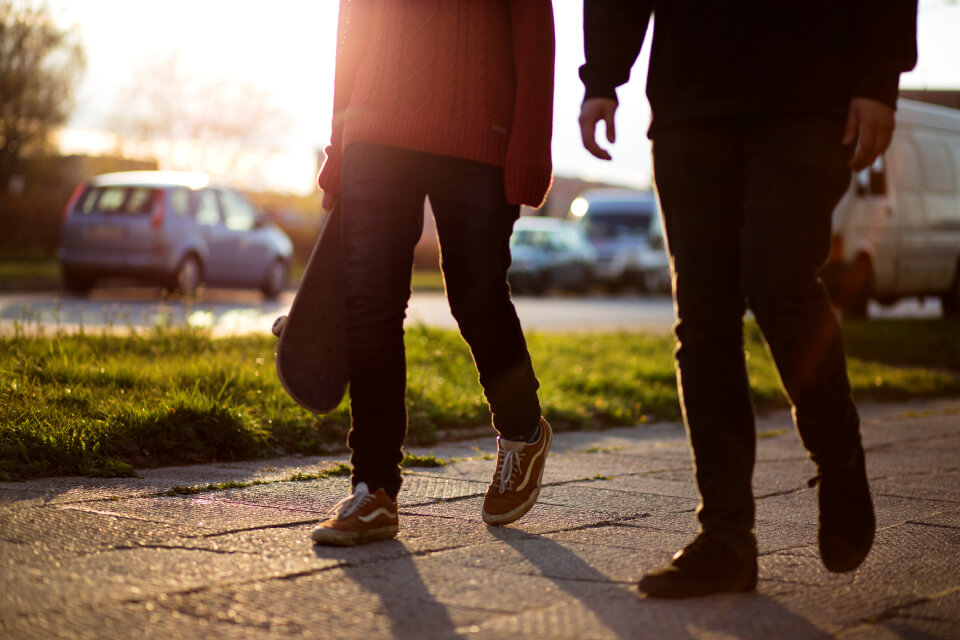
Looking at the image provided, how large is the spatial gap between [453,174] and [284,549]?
3.61 feet

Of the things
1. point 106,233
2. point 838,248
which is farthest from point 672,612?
point 106,233

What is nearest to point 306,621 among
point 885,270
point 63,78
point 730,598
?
point 730,598

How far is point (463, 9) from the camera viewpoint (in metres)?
3.32

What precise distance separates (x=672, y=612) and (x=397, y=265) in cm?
121

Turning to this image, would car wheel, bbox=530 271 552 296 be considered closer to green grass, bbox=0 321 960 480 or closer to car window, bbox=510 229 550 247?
car window, bbox=510 229 550 247

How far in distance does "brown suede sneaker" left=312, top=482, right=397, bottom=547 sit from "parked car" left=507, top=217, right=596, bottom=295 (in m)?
22.9

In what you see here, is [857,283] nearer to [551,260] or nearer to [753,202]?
[753,202]

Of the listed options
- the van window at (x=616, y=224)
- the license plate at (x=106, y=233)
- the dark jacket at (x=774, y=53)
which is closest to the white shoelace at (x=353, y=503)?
the dark jacket at (x=774, y=53)

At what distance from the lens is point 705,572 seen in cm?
263

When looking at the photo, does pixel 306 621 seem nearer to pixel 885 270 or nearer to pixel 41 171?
pixel 885 270

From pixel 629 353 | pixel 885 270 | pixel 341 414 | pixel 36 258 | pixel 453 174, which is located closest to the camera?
pixel 453 174

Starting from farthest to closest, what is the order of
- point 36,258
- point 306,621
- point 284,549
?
point 36,258 < point 284,549 < point 306,621

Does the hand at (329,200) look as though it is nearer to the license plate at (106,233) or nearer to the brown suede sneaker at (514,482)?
the brown suede sneaker at (514,482)

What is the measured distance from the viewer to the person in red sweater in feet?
10.5
